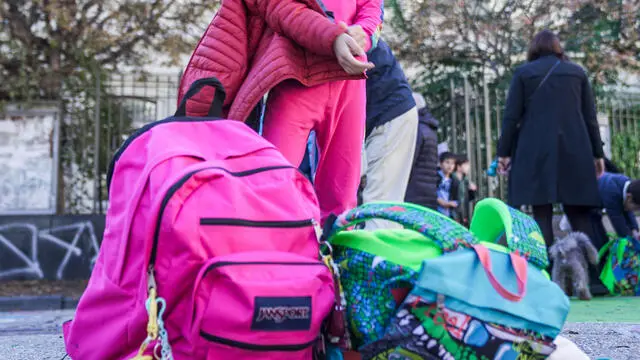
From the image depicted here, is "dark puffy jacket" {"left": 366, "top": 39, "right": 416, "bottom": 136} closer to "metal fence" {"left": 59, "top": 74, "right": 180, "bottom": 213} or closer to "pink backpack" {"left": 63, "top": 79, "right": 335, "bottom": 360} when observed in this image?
"pink backpack" {"left": 63, "top": 79, "right": 335, "bottom": 360}

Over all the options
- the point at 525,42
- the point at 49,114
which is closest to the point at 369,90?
the point at 49,114

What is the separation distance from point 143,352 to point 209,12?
8244 mm

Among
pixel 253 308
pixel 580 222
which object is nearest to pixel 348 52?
pixel 253 308

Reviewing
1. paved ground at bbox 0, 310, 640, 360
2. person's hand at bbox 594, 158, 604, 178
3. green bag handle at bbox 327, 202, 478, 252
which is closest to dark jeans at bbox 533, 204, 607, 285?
person's hand at bbox 594, 158, 604, 178

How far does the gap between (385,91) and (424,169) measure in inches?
42.6

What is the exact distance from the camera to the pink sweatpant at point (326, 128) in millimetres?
2742

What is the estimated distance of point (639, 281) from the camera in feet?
17.3

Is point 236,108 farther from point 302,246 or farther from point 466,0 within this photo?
point 466,0

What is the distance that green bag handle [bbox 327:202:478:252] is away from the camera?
5.61 feet

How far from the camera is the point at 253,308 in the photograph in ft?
5.30

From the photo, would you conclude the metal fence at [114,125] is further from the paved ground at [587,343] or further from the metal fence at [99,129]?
the paved ground at [587,343]

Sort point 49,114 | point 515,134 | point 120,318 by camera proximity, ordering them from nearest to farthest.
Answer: point 120,318, point 515,134, point 49,114

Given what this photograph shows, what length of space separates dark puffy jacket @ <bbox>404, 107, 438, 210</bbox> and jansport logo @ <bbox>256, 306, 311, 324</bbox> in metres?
3.53

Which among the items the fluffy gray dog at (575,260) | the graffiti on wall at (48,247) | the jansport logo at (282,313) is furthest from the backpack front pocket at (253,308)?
the graffiti on wall at (48,247)
